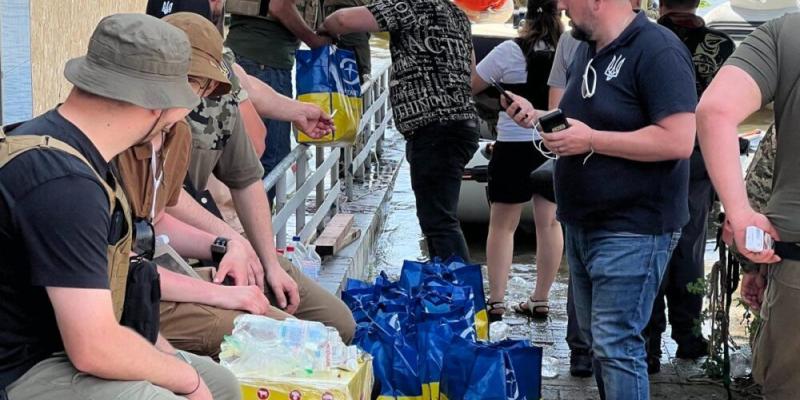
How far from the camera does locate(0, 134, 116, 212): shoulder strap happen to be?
2457 millimetres

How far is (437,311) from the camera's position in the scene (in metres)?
4.66

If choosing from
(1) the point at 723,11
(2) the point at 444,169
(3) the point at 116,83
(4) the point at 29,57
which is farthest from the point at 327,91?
(1) the point at 723,11

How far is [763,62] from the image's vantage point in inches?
130

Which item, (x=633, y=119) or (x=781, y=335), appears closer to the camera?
(x=781, y=335)

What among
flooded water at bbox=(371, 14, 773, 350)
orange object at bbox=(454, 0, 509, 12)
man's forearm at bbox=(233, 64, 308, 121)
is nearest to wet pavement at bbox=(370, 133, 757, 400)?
Result: flooded water at bbox=(371, 14, 773, 350)

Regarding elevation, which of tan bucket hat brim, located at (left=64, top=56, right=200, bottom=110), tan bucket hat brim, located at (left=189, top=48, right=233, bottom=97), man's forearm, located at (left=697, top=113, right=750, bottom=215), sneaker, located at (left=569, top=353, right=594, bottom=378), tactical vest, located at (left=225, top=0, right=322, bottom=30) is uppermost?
tan bucket hat brim, located at (left=64, top=56, right=200, bottom=110)

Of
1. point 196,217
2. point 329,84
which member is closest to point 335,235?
point 329,84

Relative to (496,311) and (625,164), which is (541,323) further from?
(625,164)

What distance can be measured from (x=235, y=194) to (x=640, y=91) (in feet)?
5.27

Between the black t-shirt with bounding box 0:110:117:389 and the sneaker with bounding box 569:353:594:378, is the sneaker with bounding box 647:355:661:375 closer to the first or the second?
the sneaker with bounding box 569:353:594:378

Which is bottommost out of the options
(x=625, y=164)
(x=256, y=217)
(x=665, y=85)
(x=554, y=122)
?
(x=256, y=217)

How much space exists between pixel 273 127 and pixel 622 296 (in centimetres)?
292

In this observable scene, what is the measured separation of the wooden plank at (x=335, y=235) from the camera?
6.19m

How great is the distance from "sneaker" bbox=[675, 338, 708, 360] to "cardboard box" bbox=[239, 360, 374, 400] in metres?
2.88
